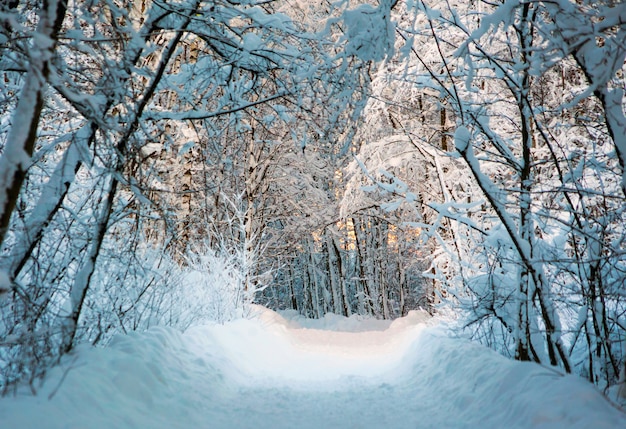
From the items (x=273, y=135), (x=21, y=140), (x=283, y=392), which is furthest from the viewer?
(x=273, y=135)

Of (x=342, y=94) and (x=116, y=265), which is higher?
(x=342, y=94)

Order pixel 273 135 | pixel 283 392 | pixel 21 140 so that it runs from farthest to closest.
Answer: pixel 273 135
pixel 283 392
pixel 21 140

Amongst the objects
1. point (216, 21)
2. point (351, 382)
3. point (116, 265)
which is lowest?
point (351, 382)

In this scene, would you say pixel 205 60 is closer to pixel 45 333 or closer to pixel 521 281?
pixel 45 333

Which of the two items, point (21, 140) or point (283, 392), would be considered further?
point (283, 392)

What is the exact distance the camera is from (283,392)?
550 centimetres

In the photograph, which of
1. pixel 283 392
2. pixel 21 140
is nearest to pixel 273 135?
pixel 283 392

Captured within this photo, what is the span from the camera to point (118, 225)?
6.27 meters

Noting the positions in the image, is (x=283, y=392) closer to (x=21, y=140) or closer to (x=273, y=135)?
(x=273, y=135)

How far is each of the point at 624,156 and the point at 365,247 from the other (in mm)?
21386

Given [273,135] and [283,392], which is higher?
[273,135]

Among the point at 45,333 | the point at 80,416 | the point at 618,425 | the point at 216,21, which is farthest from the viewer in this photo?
the point at 216,21

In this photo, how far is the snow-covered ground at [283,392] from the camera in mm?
3121

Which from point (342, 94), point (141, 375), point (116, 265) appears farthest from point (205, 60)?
point (141, 375)
